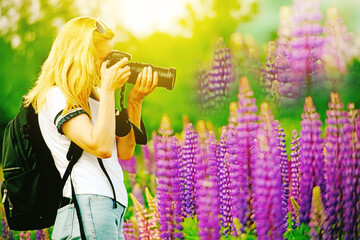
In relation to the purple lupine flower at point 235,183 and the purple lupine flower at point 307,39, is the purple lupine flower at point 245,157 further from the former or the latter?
the purple lupine flower at point 307,39

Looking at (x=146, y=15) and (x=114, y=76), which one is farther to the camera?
(x=146, y=15)

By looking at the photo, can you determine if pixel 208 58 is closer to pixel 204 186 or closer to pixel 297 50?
pixel 297 50

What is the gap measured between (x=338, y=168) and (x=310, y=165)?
8.8 inches

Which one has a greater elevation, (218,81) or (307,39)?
(307,39)

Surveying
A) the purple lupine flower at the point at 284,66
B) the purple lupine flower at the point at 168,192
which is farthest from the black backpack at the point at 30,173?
the purple lupine flower at the point at 284,66

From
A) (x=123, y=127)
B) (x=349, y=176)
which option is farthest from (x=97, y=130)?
(x=349, y=176)

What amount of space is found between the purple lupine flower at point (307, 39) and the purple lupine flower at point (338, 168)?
0.34 metres

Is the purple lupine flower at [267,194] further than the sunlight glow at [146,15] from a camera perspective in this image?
No

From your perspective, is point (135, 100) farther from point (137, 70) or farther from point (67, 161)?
point (67, 161)

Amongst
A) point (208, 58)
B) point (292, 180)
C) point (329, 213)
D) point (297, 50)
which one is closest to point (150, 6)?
point (208, 58)

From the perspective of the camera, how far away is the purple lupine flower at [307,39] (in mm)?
3568

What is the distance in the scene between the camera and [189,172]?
3.32 metres

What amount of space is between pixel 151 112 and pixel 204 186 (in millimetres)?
1205

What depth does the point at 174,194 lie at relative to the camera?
3.22 m
